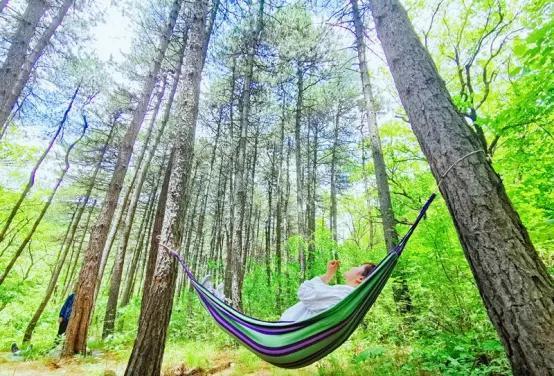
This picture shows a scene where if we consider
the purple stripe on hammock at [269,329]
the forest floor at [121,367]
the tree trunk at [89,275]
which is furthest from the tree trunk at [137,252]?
the purple stripe on hammock at [269,329]

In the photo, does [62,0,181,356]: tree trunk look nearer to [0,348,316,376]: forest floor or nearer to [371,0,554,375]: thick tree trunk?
[0,348,316,376]: forest floor

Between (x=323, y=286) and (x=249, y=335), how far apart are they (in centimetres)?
67

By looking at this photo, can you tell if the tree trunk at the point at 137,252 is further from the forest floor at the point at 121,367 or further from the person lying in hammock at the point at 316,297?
the person lying in hammock at the point at 316,297

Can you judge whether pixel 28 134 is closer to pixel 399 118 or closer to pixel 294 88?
pixel 294 88

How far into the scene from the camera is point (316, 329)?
1891 mm

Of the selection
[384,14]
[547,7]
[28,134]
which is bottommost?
[384,14]

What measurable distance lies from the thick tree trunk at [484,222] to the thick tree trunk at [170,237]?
2.06 m

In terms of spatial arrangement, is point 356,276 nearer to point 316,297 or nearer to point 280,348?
point 316,297

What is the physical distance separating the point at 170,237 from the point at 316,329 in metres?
1.55

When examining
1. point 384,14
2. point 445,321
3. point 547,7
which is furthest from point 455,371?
point 547,7

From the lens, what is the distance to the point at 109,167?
35.9ft

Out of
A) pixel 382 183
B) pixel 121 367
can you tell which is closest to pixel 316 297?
pixel 382 183

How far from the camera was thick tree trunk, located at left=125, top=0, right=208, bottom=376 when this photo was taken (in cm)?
239

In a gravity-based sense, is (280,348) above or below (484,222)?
below
